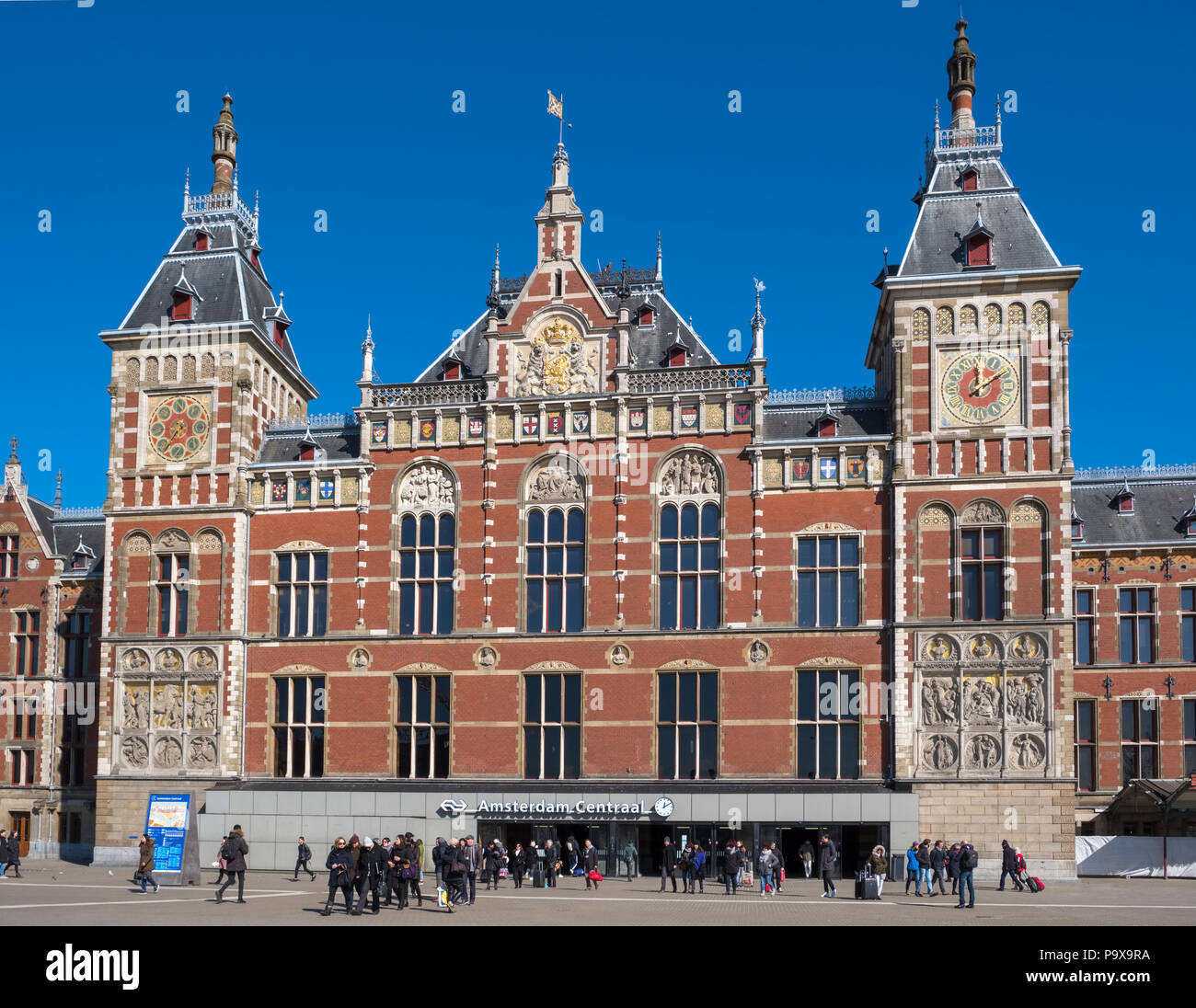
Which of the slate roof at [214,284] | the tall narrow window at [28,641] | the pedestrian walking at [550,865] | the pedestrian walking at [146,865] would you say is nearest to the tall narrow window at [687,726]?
the pedestrian walking at [550,865]

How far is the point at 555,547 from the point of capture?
1821 inches

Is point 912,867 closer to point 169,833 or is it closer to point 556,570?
point 556,570

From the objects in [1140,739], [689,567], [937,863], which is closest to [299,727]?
[689,567]

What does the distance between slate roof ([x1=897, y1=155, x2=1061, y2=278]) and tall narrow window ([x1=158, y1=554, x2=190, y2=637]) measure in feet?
90.2

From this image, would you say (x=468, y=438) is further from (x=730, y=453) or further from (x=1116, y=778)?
(x=1116, y=778)

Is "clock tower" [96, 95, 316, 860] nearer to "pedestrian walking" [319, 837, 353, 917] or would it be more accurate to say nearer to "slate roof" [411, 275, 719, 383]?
"slate roof" [411, 275, 719, 383]

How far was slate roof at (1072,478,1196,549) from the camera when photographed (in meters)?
50.8

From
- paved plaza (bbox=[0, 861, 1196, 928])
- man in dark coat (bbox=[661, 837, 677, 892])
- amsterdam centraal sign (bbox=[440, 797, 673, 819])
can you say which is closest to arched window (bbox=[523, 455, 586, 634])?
amsterdam centraal sign (bbox=[440, 797, 673, 819])

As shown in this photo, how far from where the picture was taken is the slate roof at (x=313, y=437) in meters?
49.4

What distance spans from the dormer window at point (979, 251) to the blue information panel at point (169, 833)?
1192 inches

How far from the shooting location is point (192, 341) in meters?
49.7

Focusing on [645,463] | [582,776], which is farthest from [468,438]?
[582,776]

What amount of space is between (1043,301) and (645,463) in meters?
14.1

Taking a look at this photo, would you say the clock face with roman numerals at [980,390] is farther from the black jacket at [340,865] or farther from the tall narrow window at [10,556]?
the tall narrow window at [10,556]
